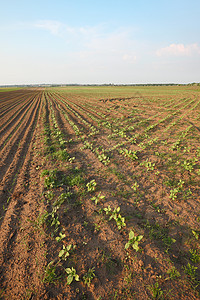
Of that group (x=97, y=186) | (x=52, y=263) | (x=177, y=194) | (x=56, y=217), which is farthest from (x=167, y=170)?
(x=52, y=263)

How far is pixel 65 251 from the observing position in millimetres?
3053

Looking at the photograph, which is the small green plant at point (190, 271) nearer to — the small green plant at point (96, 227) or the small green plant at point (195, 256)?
the small green plant at point (195, 256)

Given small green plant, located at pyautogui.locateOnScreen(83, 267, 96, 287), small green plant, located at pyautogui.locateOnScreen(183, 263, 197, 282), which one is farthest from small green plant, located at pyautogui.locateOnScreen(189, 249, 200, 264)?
small green plant, located at pyautogui.locateOnScreen(83, 267, 96, 287)

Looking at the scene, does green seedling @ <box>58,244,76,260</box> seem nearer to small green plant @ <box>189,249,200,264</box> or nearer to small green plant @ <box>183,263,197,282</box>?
small green plant @ <box>183,263,197,282</box>

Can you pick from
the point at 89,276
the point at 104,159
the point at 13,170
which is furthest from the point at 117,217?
the point at 13,170

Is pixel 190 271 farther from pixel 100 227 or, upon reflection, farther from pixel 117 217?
pixel 100 227

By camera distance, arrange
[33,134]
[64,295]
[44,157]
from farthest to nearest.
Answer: [33,134] < [44,157] < [64,295]

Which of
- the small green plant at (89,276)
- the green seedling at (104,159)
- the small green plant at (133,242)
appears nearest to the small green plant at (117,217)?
the small green plant at (133,242)

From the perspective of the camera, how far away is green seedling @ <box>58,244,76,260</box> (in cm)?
298

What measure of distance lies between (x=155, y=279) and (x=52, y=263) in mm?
1990

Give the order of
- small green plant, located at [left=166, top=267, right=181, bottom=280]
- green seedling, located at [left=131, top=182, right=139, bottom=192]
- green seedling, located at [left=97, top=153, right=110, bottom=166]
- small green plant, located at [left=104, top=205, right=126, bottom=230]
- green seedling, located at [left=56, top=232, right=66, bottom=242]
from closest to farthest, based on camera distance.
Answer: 1. small green plant, located at [left=166, top=267, right=181, bottom=280]
2. green seedling, located at [left=56, top=232, right=66, bottom=242]
3. small green plant, located at [left=104, top=205, right=126, bottom=230]
4. green seedling, located at [left=131, top=182, right=139, bottom=192]
5. green seedling, located at [left=97, top=153, right=110, bottom=166]

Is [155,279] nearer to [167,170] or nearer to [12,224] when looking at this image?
[12,224]

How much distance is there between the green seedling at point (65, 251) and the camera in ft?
9.77

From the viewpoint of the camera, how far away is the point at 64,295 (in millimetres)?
2514
